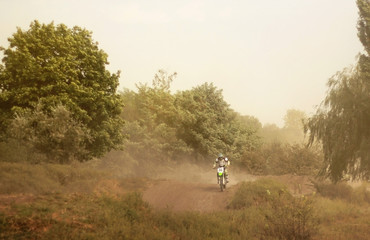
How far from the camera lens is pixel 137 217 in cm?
1023

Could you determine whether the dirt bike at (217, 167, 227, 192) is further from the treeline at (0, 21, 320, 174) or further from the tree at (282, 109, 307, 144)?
the tree at (282, 109, 307, 144)

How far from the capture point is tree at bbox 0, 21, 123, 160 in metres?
19.3

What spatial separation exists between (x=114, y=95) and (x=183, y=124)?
14.0m

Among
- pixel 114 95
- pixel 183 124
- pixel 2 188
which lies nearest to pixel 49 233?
pixel 2 188

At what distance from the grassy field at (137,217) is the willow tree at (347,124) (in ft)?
7.66

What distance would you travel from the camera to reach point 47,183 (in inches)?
539

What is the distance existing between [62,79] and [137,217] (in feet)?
44.4

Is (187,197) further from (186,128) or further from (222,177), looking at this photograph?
(186,128)

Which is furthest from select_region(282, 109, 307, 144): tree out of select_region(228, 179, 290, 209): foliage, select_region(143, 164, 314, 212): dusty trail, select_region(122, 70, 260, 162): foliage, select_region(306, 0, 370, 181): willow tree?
select_region(228, 179, 290, 209): foliage

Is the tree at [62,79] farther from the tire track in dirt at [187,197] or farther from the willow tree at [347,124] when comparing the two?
the willow tree at [347,124]

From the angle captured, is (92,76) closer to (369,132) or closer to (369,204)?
(369,132)

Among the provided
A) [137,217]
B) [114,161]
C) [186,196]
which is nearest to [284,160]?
[186,196]

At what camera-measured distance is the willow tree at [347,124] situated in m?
15.0

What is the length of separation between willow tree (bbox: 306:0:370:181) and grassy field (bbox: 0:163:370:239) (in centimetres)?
234
